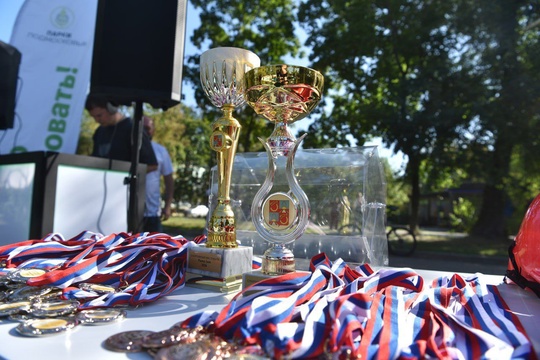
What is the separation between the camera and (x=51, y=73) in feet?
14.4

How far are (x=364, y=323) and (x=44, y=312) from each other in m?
0.60

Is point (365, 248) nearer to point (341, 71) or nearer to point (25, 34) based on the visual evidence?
point (25, 34)

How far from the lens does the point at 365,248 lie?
1521mm

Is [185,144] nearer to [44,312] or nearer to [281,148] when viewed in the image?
[281,148]

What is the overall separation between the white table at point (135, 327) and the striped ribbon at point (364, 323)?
0.30 ft

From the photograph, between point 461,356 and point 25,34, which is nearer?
point 461,356

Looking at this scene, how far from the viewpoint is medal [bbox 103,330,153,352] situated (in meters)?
0.61

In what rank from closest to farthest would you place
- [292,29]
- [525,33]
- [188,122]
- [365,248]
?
1. [365,248]
2. [525,33]
3. [292,29]
4. [188,122]

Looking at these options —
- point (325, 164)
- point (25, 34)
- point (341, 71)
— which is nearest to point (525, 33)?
point (341, 71)

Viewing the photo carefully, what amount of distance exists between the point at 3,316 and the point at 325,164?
1.33 metres

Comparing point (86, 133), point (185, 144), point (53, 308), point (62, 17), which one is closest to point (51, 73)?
point (62, 17)

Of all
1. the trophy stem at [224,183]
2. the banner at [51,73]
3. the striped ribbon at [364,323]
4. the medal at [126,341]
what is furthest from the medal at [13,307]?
the banner at [51,73]

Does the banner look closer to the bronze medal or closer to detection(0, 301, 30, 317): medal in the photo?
detection(0, 301, 30, 317): medal

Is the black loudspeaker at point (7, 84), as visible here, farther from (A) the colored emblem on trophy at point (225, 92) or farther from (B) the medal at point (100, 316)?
(B) the medal at point (100, 316)
